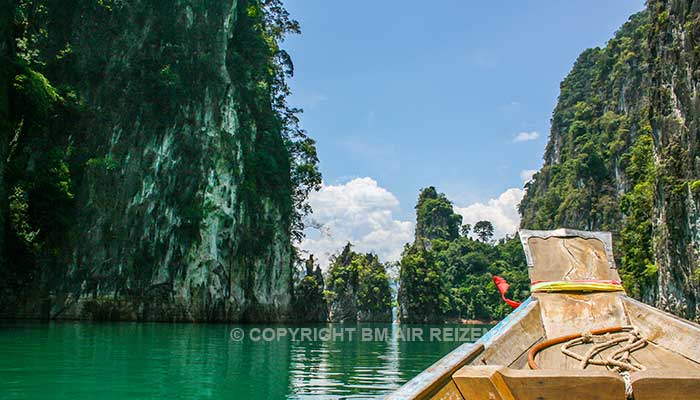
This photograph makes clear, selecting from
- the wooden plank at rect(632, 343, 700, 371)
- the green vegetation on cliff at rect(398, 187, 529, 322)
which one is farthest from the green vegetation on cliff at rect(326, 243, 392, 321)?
the wooden plank at rect(632, 343, 700, 371)

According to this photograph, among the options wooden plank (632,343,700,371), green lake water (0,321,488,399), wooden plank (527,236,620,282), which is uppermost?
wooden plank (527,236,620,282)

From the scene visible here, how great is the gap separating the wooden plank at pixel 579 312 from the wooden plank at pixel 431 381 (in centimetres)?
268

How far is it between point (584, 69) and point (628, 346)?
83.6m

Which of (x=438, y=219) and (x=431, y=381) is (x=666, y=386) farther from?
(x=438, y=219)

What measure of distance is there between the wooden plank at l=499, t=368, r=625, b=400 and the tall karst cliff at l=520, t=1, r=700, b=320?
1680cm

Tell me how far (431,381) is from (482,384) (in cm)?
21

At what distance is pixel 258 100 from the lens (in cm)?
3291

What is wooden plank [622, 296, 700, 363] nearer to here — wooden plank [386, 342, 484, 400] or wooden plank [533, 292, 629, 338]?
wooden plank [533, 292, 629, 338]

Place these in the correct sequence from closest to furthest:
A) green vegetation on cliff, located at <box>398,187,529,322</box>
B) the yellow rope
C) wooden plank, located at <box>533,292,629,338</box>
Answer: wooden plank, located at <box>533,292,629,338</box>
the yellow rope
green vegetation on cliff, located at <box>398,187,529,322</box>

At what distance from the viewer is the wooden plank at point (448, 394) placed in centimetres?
232

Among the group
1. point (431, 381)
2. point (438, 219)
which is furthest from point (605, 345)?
point (438, 219)

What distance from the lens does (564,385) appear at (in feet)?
7.38

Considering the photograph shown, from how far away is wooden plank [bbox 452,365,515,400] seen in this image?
225 centimetres

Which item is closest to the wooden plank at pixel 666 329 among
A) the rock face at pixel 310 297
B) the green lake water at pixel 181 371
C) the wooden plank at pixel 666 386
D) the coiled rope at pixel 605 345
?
the coiled rope at pixel 605 345
